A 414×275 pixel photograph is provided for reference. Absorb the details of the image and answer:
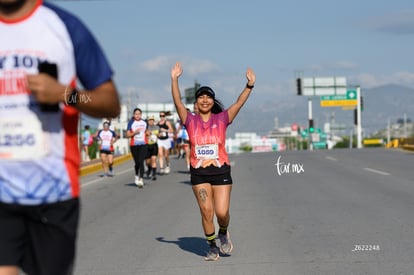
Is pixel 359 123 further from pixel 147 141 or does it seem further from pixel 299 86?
pixel 147 141

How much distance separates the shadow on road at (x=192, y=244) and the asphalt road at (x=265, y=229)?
1 cm

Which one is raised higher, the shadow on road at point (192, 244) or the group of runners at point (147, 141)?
the group of runners at point (147, 141)

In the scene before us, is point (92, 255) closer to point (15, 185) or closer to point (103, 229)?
point (103, 229)

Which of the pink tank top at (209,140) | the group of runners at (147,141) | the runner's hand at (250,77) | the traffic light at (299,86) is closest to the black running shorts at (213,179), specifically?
the pink tank top at (209,140)

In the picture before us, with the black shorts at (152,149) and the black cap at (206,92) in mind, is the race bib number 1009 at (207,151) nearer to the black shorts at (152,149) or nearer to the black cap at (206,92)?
the black cap at (206,92)

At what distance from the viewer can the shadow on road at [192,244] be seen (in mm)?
9203

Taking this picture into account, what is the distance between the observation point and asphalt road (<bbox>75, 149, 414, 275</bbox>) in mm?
8039

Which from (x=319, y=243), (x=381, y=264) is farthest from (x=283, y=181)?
(x=381, y=264)

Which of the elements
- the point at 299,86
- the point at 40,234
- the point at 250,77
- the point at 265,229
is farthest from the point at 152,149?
the point at 299,86

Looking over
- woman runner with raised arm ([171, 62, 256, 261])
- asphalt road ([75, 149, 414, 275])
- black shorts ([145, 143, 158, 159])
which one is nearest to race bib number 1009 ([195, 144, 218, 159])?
woman runner with raised arm ([171, 62, 256, 261])

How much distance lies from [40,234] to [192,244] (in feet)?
21.3

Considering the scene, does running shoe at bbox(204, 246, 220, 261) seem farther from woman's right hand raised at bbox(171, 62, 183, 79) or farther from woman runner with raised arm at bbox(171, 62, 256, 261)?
woman's right hand raised at bbox(171, 62, 183, 79)

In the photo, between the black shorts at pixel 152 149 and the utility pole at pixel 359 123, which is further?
the utility pole at pixel 359 123

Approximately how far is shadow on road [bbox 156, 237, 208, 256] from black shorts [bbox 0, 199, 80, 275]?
5675 millimetres
